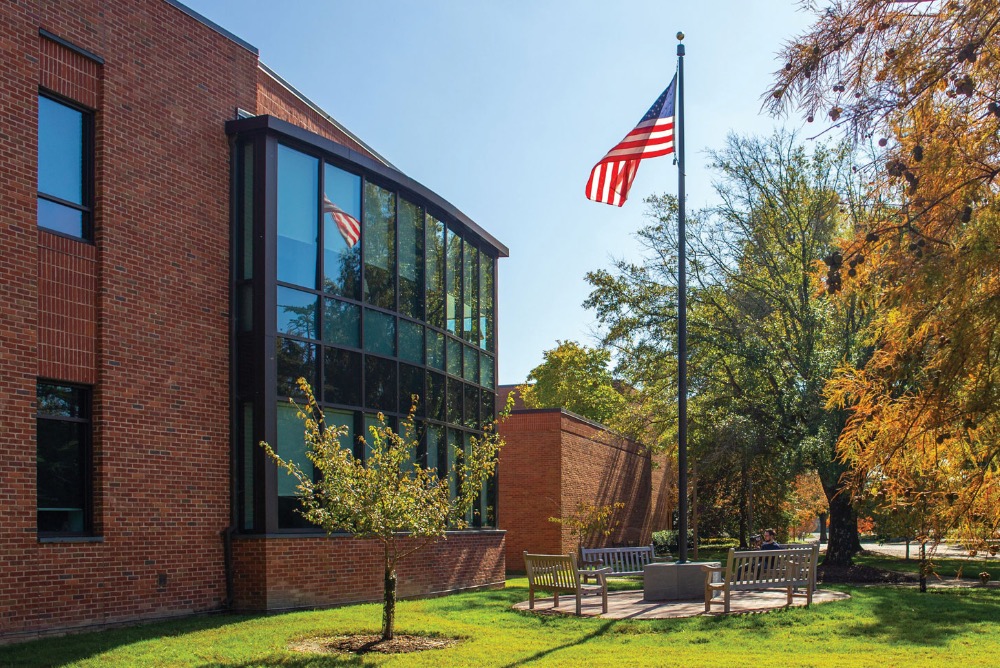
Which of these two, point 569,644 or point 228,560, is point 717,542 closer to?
point 228,560

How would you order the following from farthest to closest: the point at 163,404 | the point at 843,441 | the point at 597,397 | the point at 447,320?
the point at 597,397 → the point at 447,320 → the point at 163,404 → the point at 843,441

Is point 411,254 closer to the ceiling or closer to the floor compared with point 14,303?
closer to the ceiling

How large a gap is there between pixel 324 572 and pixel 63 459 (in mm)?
4541

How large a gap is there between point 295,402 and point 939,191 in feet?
36.2

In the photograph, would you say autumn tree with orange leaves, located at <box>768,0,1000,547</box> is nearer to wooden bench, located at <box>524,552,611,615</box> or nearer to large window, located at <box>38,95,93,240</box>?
wooden bench, located at <box>524,552,611,615</box>

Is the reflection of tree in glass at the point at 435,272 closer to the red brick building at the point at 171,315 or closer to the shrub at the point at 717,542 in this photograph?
the red brick building at the point at 171,315

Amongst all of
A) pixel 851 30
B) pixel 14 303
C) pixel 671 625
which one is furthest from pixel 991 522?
pixel 14 303

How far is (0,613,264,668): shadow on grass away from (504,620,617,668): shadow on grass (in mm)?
4474

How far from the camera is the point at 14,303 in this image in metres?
12.4

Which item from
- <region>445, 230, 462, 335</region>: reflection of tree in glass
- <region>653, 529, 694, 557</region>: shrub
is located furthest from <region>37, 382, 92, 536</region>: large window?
<region>653, 529, 694, 557</region>: shrub

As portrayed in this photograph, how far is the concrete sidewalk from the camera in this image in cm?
1408

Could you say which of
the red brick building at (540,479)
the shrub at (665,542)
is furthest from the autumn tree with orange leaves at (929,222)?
the shrub at (665,542)

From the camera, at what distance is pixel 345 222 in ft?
57.3

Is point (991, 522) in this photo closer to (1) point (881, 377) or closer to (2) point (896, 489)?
(2) point (896, 489)
